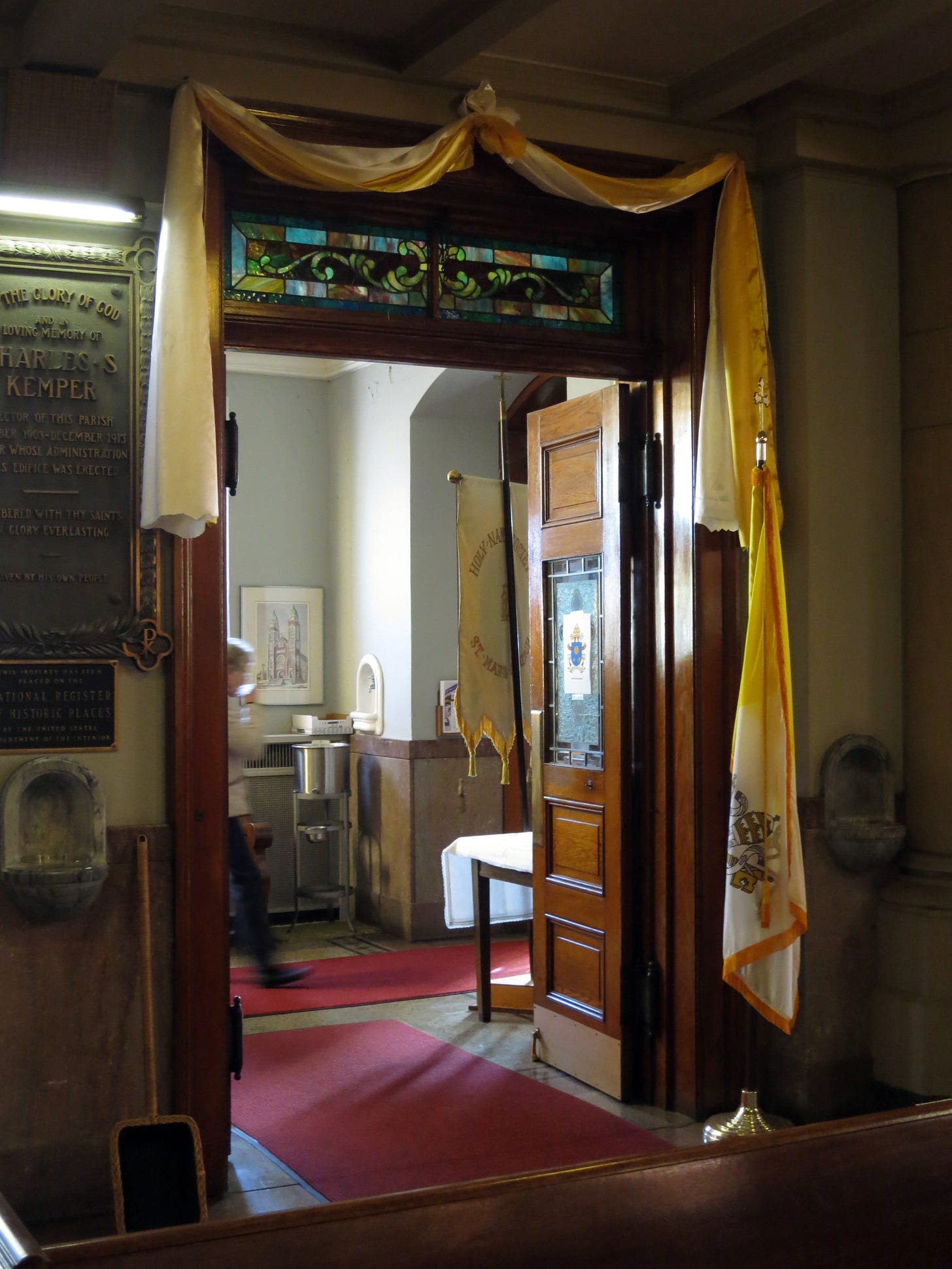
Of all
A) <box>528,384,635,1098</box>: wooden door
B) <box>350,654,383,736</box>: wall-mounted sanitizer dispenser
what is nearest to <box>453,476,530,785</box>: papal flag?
<box>528,384,635,1098</box>: wooden door

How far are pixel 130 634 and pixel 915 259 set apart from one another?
8.98ft

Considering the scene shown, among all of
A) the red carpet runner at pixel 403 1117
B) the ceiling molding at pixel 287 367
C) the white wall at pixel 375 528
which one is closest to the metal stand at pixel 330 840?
the white wall at pixel 375 528

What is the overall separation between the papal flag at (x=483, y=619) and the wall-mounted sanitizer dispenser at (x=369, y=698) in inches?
66.9

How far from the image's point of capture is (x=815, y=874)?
14.2 ft

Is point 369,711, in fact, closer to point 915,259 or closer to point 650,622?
point 650,622

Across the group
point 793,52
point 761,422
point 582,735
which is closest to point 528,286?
point 761,422

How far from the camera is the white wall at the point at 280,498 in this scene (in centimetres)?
808

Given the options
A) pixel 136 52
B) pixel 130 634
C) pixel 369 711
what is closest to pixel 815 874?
pixel 130 634

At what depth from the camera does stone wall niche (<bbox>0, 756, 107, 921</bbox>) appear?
3.48 meters

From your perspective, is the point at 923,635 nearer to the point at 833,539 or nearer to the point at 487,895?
the point at 833,539

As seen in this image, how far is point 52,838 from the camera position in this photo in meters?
3.63

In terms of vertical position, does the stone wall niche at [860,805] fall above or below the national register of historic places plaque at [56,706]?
below

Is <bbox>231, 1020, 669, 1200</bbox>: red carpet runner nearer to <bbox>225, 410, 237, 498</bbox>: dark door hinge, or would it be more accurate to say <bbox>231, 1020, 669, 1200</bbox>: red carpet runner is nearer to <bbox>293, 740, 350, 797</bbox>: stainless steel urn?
<bbox>225, 410, 237, 498</bbox>: dark door hinge

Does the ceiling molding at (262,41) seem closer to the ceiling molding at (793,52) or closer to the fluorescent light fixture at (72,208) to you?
the fluorescent light fixture at (72,208)
